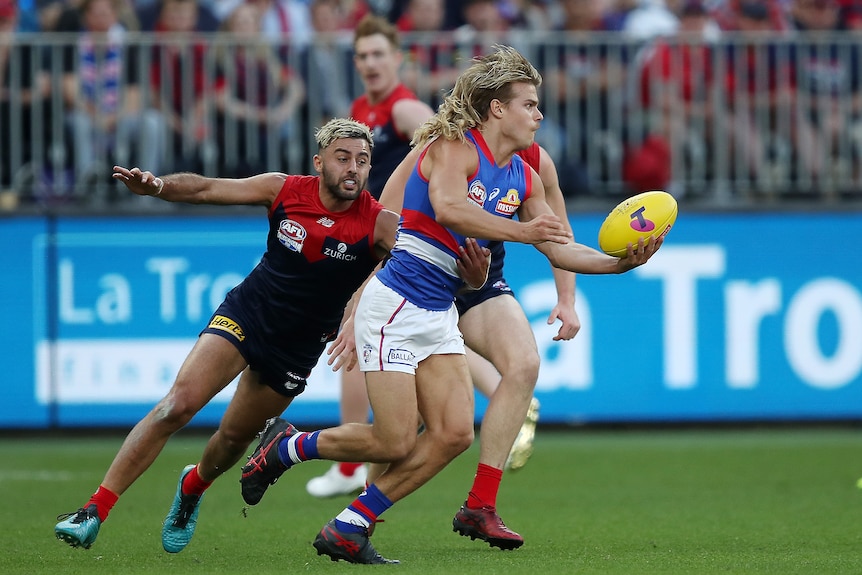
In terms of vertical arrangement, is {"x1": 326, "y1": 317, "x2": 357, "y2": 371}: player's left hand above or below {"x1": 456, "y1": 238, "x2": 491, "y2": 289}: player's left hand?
below

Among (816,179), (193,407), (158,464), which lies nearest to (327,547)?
(193,407)

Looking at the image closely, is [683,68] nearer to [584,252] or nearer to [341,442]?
[584,252]

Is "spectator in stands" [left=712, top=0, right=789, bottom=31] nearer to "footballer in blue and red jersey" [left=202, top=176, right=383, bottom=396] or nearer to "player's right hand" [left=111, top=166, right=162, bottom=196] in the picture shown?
"footballer in blue and red jersey" [left=202, top=176, right=383, bottom=396]

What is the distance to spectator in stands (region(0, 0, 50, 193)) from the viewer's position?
13.0 m

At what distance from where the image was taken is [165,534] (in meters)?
7.11

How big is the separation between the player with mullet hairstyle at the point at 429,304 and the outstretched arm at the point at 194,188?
0.78m

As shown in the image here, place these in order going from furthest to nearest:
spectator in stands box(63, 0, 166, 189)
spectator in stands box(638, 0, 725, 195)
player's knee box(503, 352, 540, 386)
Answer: spectator in stands box(638, 0, 725, 195)
spectator in stands box(63, 0, 166, 189)
player's knee box(503, 352, 540, 386)

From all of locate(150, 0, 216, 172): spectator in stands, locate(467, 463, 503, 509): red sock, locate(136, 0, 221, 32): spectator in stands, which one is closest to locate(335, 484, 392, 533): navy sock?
locate(467, 463, 503, 509): red sock

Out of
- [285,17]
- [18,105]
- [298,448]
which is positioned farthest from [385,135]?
[285,17]

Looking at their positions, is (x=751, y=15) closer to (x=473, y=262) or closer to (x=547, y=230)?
(x=473, y=262)

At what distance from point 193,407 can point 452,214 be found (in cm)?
160

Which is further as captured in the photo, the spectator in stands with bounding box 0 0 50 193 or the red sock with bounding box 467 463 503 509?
the spectator in stands with bounding box 0 0 50 193

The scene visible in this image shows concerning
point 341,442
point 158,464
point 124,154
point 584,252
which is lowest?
point 158,464

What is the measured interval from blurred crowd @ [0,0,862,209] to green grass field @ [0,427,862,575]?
253 centimetres
